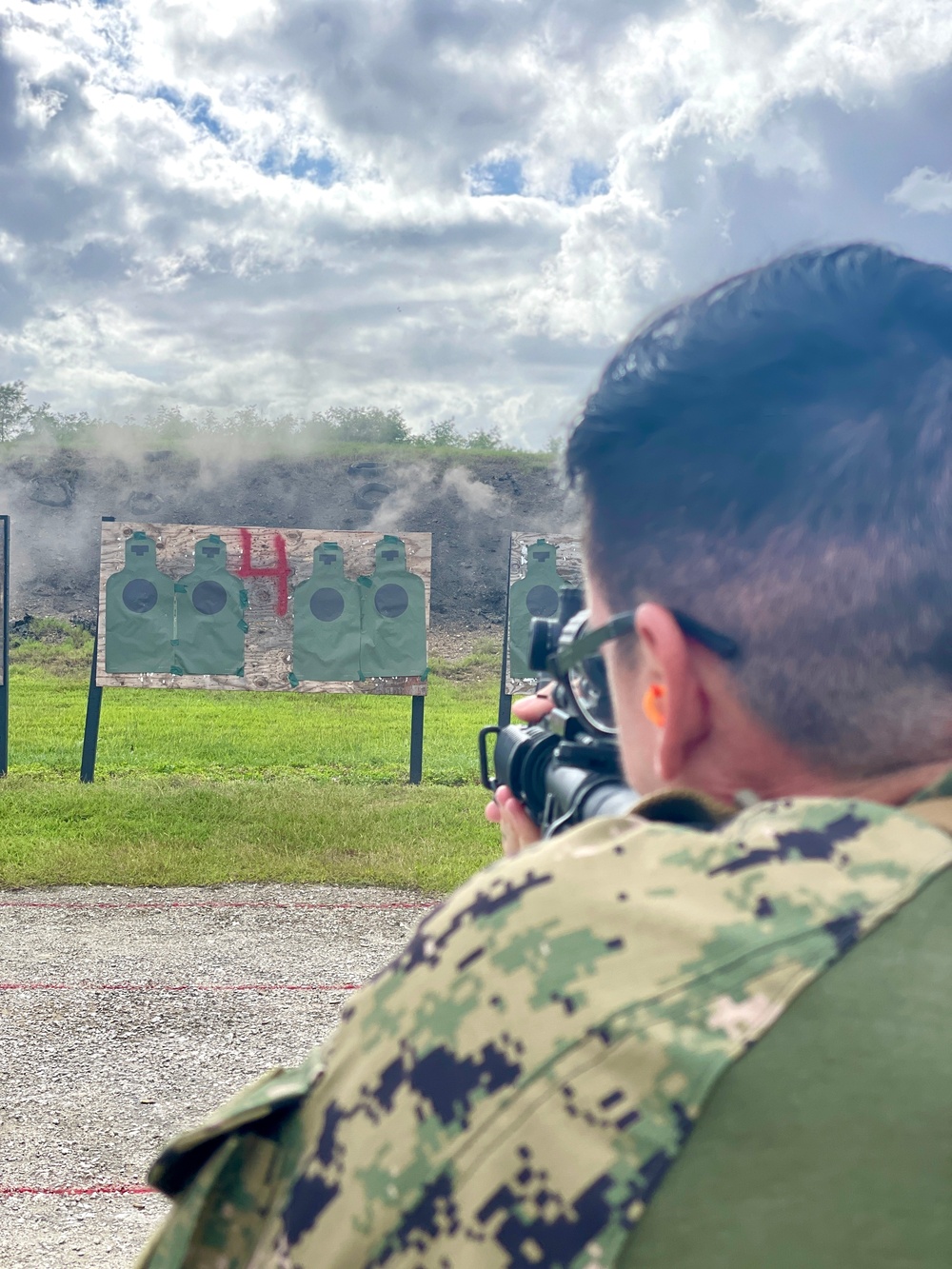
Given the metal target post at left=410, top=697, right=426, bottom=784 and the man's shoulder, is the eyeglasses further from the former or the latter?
the metal target post at left=410, top=697, right=426, bottom=784

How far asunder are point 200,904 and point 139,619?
3.41 m

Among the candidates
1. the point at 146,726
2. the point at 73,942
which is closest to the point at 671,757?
the point at 73,942

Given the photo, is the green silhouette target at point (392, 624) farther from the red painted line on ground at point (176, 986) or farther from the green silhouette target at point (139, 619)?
the red painted line on ground at point (176, 986)

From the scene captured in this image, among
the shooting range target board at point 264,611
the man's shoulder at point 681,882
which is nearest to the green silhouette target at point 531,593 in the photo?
the shooting range target board at point 264,611

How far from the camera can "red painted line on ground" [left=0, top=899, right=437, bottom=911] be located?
4.61 metres

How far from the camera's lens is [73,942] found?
4129mm

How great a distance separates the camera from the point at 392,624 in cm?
792

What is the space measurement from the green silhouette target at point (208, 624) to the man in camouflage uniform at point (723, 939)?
7298mm

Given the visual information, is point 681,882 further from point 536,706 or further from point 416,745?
point 416,745

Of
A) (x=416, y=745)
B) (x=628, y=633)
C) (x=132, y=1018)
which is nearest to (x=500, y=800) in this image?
(x=628, y=633)

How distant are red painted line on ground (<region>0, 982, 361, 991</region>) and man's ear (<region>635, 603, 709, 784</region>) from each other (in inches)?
126

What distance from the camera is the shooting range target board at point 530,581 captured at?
8.16 metres

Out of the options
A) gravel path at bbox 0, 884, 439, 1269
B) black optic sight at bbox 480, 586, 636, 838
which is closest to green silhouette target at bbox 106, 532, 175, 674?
gravel path at bbox 0, 884, 439, 1269

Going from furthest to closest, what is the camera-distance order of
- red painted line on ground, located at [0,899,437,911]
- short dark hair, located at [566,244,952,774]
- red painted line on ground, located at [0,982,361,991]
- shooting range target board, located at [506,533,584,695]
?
1. shooting range target board, located at [506,533,584,695]
2. red painted line on ground, located at [0,899,437,911]
3. red painted line on ground, located at [0,982,361,991]
4. short dark hair, located at [566,244,952,774]
